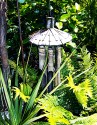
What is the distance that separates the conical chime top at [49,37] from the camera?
2250 millimetres

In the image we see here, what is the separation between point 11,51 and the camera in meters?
3.62

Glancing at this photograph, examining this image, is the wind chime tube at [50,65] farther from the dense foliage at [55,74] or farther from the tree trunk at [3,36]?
the tree trunk at [3,36]

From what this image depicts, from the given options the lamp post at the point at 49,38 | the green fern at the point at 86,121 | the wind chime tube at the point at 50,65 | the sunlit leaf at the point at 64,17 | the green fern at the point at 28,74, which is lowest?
the green fern at the point at 86,121

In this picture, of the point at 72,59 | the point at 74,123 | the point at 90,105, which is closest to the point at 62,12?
the point at 72,59

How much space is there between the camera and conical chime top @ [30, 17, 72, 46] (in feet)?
7.38

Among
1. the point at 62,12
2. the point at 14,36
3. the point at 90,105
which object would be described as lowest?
the point at 90,105

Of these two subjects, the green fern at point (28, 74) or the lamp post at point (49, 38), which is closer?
the lamp post at point (49, 38)

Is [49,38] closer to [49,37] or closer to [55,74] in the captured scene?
[49,37]

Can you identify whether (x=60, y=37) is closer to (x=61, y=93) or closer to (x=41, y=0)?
(x=61, y=93)

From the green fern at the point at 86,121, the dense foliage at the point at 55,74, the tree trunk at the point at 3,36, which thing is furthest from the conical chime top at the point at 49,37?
the green fern at the point at 86,121

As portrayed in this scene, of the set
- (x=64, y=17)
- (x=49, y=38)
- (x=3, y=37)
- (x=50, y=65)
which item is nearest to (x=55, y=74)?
(x=50, y=65)

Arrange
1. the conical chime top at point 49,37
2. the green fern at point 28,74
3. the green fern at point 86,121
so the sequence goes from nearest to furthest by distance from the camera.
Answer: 1. the conical chime top at point 49,37
2. the green fern at point 86,121
3. the green fern at point 28,74

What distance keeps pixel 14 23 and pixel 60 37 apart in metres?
1.39

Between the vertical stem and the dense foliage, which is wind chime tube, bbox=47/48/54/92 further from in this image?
the vertical stem
